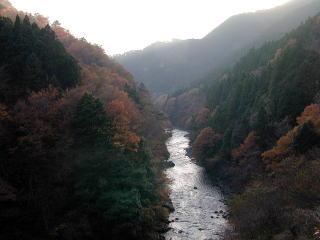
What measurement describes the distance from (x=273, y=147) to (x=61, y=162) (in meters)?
22.6

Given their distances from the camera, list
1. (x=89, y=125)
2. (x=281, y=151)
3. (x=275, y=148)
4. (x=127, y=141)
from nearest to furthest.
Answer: (x=89, y=125) < (x=127, y=141) < (x=281, y=151) < (x=275, y=148)

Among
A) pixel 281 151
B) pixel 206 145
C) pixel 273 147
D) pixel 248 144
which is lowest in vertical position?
pixel 206 145

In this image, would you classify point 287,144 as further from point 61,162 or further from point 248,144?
point 61,162

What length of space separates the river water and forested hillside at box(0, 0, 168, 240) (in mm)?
2008

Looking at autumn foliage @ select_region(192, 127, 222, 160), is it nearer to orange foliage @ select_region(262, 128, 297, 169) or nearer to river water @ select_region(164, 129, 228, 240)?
river water @ select_region(164, 129, 228, 240)

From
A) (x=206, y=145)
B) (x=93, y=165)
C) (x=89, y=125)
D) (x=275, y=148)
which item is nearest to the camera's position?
(x=93, y=165)

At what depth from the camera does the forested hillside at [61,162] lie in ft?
77.3

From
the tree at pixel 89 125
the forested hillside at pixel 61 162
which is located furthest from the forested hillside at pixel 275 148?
the tree at pixel 89 125

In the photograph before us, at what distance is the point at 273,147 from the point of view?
36094mm

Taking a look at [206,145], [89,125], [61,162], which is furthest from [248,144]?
[61,162]

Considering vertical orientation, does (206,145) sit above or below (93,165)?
below

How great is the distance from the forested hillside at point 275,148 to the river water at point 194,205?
257cm

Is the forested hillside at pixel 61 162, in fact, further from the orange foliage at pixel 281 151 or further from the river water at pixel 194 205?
the orange foliage at pixel 281 151

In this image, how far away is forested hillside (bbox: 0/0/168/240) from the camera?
23.5m
